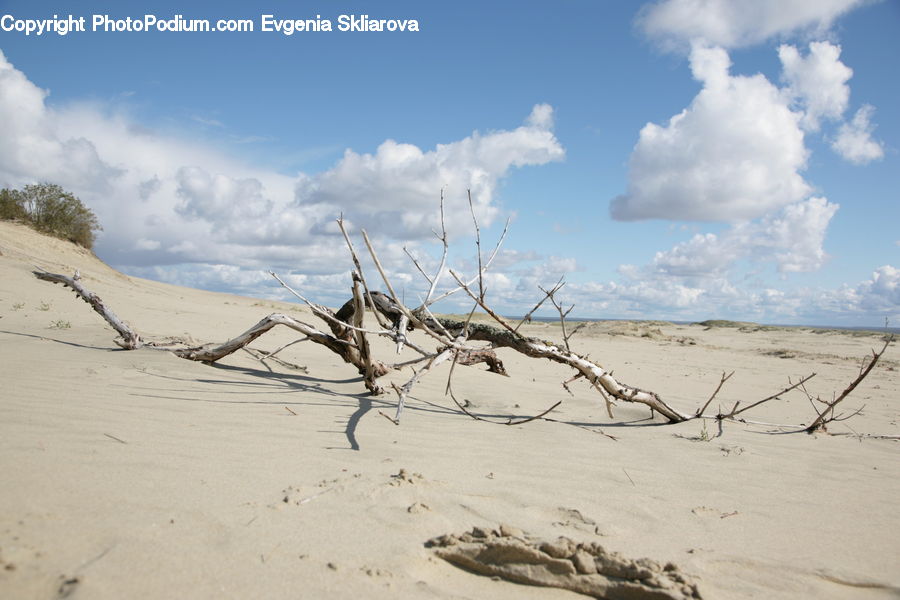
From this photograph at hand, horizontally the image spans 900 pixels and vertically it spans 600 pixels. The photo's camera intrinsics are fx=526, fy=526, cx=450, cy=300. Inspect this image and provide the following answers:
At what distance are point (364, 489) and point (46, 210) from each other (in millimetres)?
26082

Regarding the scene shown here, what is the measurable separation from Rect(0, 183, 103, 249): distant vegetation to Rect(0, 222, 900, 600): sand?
2154 cm

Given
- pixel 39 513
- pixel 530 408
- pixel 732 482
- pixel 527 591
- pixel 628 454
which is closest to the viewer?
pixel 527 591

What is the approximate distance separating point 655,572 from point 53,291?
1264 centimetres

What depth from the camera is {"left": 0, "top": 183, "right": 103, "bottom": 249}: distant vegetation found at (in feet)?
71.3

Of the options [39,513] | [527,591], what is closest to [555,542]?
[527,591]

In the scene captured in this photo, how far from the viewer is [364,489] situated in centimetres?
235

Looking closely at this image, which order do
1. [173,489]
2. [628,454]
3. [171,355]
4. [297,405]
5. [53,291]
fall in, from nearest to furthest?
[173,489], [628,454], [297,405], [171,355], [53,291]

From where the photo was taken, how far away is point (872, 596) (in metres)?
1.82

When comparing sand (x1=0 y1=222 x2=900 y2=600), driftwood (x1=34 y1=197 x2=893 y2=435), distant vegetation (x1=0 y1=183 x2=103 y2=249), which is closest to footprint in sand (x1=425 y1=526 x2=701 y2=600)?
sand (x1=0 y1=222 x2=900 y2=600)

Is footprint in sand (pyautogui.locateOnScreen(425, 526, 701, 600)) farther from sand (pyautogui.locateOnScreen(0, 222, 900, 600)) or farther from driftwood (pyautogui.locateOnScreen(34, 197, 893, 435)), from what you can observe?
driftwood (pyautogui.locateOnScreen(34, 197, 893, 435))

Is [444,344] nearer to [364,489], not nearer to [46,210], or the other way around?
[364,489]

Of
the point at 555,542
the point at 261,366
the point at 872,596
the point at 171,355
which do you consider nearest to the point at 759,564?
the point at 872,596

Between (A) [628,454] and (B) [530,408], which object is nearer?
(A) [628,454]

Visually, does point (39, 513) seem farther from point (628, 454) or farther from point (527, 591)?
point (628, 454)
